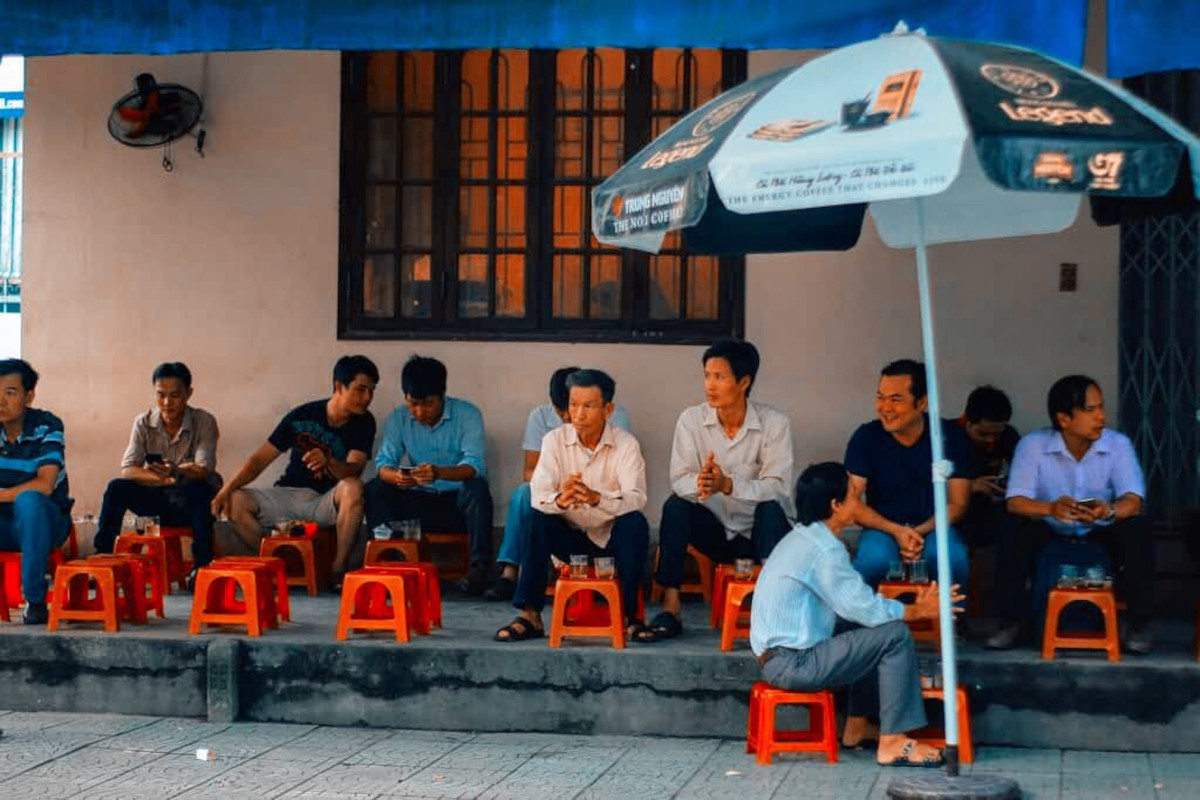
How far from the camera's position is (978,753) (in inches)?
281

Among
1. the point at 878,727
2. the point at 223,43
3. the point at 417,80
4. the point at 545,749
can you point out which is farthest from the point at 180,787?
the point at 417,80

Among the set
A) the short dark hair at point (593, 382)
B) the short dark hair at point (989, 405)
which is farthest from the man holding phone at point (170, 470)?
the short dark hair at point (989, 405)

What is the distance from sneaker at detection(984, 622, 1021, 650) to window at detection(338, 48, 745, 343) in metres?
2.66

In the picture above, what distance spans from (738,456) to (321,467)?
2494 millimetres

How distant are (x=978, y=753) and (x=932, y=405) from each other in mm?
1738

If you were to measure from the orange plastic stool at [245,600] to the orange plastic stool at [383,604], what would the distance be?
40 cm

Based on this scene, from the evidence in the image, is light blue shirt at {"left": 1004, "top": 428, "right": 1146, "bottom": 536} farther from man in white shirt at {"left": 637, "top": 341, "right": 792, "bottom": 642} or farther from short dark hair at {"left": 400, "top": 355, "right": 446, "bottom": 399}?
short dark hair at {"left": 400, "top": 355, "right": 446, "bottom": 399}

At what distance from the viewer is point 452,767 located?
22.8 feet

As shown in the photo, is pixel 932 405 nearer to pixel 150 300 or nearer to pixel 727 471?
pixel 727 471

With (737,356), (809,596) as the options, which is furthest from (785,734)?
(737,356)

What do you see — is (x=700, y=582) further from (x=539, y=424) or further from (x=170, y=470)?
(x=170, y=470)

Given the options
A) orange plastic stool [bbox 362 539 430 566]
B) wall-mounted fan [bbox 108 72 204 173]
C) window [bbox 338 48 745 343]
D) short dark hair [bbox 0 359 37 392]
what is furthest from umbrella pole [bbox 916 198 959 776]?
wall-mounted fan [bbox 108 72 204 173]

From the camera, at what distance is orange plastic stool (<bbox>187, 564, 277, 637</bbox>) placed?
26.1ft

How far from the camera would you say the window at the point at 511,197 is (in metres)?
9.67
